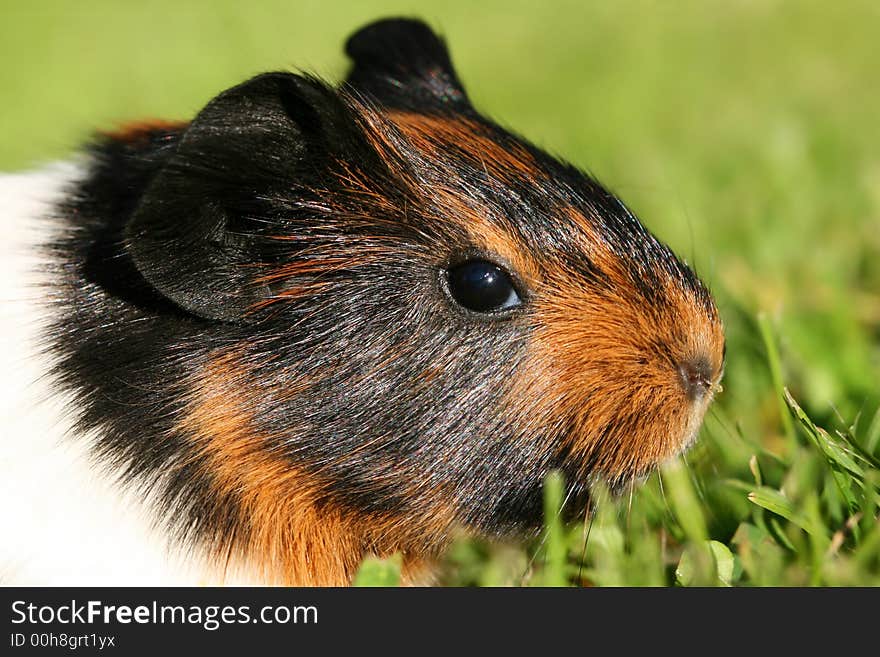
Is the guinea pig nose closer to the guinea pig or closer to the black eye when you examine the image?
the guinea pig

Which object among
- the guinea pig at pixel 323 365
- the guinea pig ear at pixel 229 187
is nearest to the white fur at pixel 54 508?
the guinea pig at pixel 323 365

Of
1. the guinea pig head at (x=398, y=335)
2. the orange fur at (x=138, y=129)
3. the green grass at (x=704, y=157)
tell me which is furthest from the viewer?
the orange fur at (x=138, y=129)

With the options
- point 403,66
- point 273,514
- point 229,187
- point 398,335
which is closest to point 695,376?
point 398,335

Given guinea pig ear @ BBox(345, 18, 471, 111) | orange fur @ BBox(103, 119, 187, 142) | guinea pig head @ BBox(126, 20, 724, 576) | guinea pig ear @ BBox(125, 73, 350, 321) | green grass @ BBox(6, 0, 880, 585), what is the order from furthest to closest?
guinea pig ear @ BBox(345, 18, 471, 111) → orange fur @ BBox(103, 119, 187, 142) → green grass @ BBox(6, 0, 880, 585) → guinea pig head @ BBox(126, 20, 724, 576) → guinea pig ear @ BBox(125, 73, 350, 321)

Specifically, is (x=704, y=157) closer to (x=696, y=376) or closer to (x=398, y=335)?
(x=696, y=376)

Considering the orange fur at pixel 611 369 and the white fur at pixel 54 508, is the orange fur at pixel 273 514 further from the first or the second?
the orange fur at pixel 611 369

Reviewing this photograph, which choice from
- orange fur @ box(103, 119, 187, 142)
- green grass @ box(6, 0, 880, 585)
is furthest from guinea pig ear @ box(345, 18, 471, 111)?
orange fur @ box(103, 119, 187, 142)
